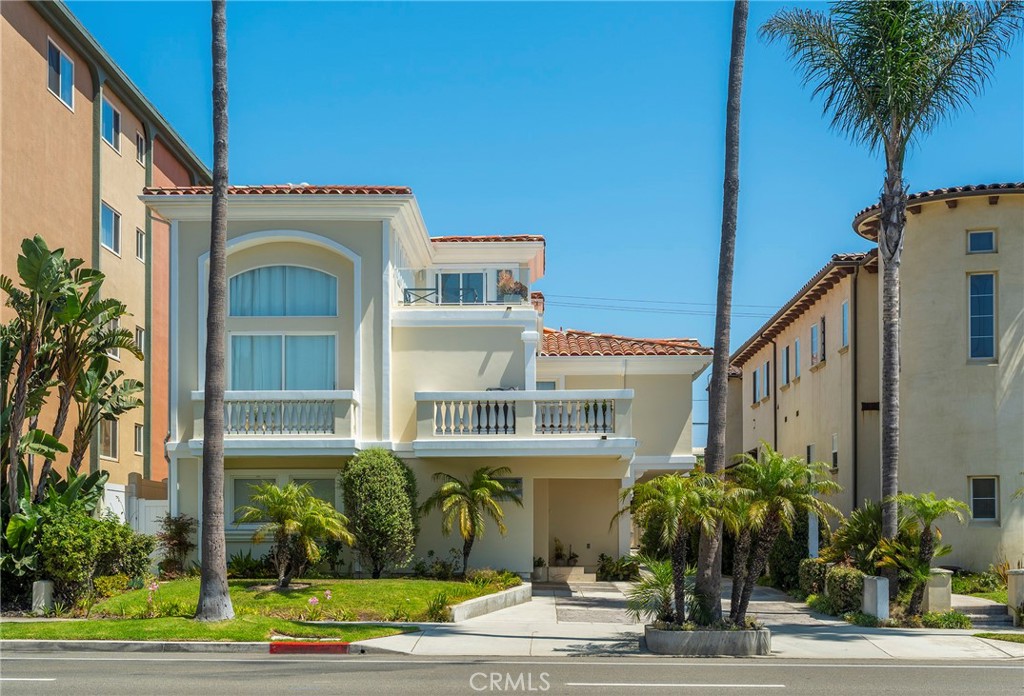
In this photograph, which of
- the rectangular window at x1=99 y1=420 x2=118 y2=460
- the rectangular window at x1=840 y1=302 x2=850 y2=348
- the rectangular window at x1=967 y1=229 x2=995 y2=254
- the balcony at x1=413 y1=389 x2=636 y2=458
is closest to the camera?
the balcony at x1=413 y1=389 x2=636 y2=458

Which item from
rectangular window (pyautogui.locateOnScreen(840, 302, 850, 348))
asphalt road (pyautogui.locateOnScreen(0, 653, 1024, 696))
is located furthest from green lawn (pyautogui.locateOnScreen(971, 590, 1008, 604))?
rectangular window (pyautogui.locateOnScreen(840, 302, 850, 348))

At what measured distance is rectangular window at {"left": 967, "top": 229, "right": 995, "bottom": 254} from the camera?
2631cm

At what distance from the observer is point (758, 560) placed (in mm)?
17781

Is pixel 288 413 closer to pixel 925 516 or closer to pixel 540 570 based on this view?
pixel 540 570

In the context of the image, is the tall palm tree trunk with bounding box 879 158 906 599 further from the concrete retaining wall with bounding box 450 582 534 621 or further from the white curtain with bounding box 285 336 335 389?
the white curtain with bounding box 285 336 335 389

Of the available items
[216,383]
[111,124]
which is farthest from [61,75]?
[216,383]

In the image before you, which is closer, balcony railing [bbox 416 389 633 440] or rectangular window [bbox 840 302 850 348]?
balcony railing [bbox 416 389 633 440]

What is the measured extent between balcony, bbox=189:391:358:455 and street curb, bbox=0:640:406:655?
25.4ft

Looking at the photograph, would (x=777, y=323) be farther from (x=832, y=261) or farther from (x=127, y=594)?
(x=127, y=594)

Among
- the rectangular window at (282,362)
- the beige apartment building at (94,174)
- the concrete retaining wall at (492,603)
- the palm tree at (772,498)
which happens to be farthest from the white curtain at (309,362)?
the palm tree at (772,498)

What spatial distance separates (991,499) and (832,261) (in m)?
7.03

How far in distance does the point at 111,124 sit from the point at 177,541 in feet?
53.1

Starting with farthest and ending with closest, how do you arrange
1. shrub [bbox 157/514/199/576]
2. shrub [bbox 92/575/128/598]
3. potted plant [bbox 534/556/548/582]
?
potted plant [bbox 534/556/548/582] < shrub [bbox 157/514/199/576] < shrub [bbox 92/575/128/598]

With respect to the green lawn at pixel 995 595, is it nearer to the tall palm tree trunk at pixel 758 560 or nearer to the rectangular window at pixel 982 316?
the rectangular window at pixel 982 316
